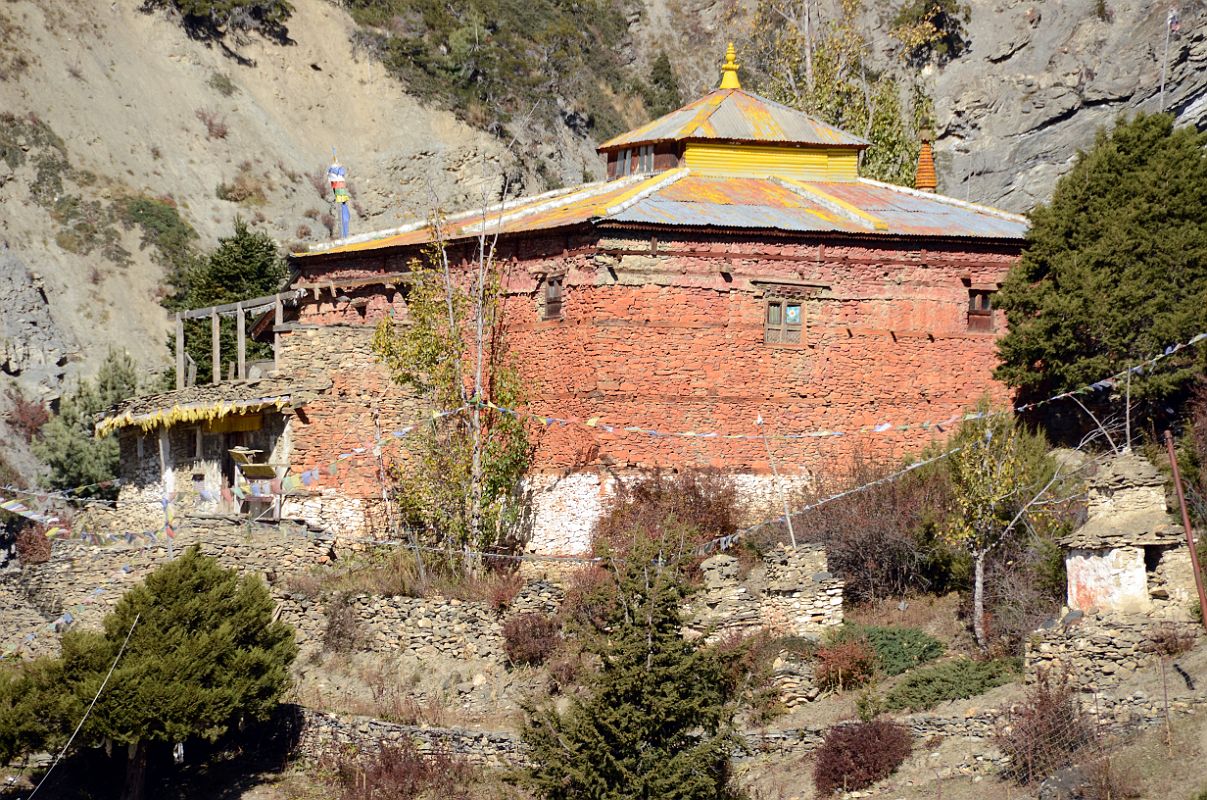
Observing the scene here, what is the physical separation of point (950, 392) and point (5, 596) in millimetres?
17422

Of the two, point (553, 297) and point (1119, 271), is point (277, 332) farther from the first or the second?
point (1119, 271)

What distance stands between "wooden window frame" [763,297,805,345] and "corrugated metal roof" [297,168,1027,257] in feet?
4.32

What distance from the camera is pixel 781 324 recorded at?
30.4 metres

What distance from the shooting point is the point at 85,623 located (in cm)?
2727

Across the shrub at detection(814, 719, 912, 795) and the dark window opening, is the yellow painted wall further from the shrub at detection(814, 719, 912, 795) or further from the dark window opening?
the shrub at detection(814, 719, 912, 795)

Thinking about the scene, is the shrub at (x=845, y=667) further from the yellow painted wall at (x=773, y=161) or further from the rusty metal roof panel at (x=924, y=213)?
the yellow painted wall at (x=773, y=161)

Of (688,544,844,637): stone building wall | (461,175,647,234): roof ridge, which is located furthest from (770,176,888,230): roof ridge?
(688,544,844,637): stone building wall

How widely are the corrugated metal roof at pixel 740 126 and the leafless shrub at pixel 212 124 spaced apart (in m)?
29.7

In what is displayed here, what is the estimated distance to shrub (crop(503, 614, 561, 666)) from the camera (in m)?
25.1

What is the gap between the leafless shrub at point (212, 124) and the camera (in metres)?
62.4

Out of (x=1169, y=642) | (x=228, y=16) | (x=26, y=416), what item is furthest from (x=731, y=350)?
(x=228, y=16)

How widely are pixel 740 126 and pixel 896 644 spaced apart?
14.9 metres

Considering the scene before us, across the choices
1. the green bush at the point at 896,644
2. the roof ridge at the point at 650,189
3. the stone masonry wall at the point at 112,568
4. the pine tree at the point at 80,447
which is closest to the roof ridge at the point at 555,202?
the roof ridge at the point at 650,189

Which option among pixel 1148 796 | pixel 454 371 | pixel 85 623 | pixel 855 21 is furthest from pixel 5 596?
pixel 855 21
